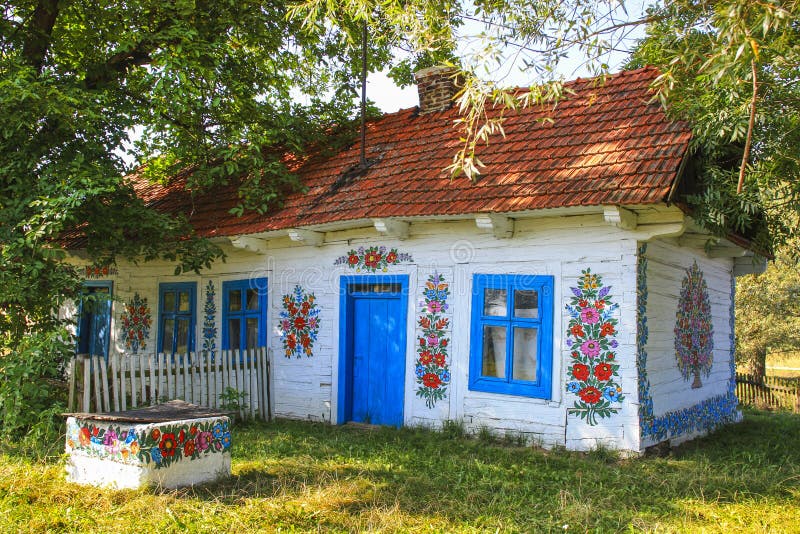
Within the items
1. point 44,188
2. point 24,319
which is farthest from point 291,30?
point 24,319

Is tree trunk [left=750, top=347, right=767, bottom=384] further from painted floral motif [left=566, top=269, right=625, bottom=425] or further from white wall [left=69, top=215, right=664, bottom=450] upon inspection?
painted floral motif [left=566, top=269, right=625, bottom=425]

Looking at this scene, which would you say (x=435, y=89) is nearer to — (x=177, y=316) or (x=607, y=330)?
(x=607, y=330)

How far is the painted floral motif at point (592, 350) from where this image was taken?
7562 millimetres

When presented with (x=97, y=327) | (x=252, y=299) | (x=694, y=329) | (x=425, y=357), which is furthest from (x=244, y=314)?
(x=694, y=329)

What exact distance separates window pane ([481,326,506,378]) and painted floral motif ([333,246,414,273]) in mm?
1520

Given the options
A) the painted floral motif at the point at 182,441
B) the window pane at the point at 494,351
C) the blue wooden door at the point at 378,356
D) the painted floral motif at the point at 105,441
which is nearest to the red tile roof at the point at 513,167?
the blue wooden door at the point at 378,356

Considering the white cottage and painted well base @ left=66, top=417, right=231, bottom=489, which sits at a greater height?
the white cottage

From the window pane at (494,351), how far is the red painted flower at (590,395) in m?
1.03

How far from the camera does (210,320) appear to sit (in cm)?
1150

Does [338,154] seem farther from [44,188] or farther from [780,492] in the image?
[780,492]

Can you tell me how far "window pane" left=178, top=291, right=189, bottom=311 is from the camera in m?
12.0

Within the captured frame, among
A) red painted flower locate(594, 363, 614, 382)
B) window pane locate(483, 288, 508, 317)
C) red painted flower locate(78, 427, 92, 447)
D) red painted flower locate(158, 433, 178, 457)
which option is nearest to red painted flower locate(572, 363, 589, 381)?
red painted flower locate(594, 363, 614, 382)

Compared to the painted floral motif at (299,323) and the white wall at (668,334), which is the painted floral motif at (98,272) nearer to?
the painted floral motif at (299,323)

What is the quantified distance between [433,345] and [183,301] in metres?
5.33
